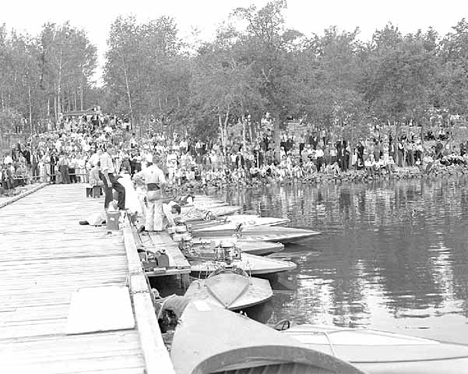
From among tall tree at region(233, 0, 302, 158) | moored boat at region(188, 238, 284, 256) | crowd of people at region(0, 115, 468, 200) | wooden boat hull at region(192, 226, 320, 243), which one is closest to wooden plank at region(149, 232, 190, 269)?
moored boat at region(188, 238, 284, 256)

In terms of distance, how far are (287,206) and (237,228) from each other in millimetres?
11204

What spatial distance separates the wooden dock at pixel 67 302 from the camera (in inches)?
265

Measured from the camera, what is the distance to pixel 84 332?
7.71 m

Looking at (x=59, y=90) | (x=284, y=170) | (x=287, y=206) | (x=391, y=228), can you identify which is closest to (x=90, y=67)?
(x=59, y=90)

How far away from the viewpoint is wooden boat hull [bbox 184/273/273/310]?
12.1 metres

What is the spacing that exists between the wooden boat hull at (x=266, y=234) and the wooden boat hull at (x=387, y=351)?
35.8 feet

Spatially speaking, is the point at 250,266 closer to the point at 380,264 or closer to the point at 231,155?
the point at 380,264

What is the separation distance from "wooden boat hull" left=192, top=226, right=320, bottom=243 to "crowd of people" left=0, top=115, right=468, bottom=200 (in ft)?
49.2

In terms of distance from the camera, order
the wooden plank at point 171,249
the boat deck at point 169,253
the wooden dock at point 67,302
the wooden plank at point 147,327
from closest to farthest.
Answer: the wooden plank at point 147,327 → the wooden dock at point 67,302 → the boat deck at point 169,253 → the wooden plank at point 171,249

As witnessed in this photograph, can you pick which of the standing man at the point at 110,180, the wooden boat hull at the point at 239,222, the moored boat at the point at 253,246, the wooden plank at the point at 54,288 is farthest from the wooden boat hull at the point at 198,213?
the moored boat at the point at 253,246

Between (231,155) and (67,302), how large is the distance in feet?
117

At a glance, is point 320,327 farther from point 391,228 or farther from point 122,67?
point 122,67

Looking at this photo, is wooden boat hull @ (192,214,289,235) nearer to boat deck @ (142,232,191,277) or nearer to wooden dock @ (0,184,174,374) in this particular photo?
boat deck @ (142,232,191,277)

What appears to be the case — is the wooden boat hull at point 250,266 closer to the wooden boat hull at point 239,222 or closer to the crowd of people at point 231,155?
the wooden boat hull at point 239,222
